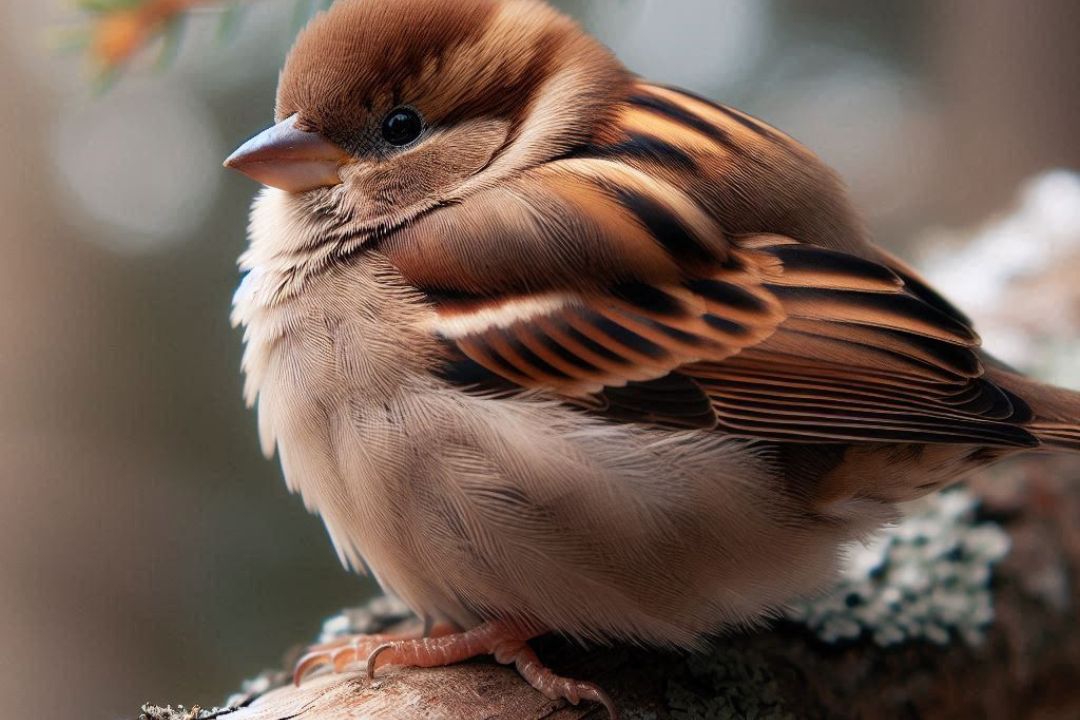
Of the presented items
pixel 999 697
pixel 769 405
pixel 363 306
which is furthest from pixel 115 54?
pixel 999 697

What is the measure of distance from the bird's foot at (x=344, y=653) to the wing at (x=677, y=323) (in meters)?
0.64

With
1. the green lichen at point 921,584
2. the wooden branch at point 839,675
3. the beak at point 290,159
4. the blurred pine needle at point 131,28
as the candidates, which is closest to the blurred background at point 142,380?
the blurred pine needle at point 131,28

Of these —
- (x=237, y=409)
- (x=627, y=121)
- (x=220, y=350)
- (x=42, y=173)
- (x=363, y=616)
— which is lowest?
(x=363, y=616)

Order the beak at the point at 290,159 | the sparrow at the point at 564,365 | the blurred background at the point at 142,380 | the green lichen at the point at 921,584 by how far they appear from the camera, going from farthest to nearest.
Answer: the blurred background at the point at 142,380 → the green lichen at the point at 921,584 → the beak at the point at 290,159 → the sparrow at the point at 564,365

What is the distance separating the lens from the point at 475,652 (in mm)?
1862

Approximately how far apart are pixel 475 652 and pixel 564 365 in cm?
58

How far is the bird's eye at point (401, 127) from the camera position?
6.49ft

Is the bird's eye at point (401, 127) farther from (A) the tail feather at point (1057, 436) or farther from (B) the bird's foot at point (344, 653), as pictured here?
(A) the tail feather at point (1057, 436)

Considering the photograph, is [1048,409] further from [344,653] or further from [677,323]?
[344,653]

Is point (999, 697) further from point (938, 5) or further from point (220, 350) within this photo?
point (938, 5)

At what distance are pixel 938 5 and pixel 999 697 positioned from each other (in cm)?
341

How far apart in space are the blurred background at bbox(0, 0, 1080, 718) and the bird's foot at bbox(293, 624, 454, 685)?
19.1 inches

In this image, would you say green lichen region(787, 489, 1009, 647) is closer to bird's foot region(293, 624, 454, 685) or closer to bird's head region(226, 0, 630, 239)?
bird's foot region(293, 624, 454, 685)

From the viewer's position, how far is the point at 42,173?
8.80 ft
